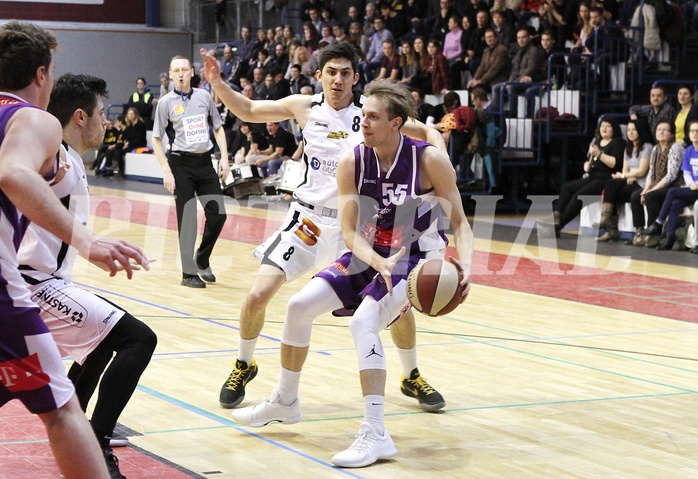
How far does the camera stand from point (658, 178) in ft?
42.3

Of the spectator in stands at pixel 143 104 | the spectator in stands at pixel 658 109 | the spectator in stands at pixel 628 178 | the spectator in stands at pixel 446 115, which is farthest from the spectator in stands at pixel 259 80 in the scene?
the spectator in stands at pixel 628 178

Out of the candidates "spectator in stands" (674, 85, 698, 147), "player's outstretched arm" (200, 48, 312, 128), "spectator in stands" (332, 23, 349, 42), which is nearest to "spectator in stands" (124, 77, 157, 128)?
"spectator in stands" (332, 23, 349, 42)

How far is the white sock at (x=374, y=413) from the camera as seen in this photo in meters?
4.82

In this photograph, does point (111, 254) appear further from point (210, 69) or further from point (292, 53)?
point (292, 53)

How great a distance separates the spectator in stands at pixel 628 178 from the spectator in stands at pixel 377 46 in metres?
6.99

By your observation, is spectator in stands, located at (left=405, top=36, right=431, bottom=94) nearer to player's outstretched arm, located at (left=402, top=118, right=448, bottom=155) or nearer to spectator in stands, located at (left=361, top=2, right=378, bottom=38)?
spectator in stands, located at (left=361, top=2, right=378, bottom=38)

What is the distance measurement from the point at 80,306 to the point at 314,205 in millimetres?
2047

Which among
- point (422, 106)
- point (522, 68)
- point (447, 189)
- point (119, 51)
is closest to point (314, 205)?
point (447, 189)

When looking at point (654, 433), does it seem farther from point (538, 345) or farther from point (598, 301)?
point (598, 301)

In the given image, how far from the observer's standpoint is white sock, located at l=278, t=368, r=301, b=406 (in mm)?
5293

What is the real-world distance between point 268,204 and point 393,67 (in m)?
3.29

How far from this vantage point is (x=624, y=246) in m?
13.0

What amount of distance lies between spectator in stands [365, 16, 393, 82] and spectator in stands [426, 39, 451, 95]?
1.79 m

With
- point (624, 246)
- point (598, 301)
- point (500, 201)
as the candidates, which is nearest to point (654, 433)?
point (598, 301)
